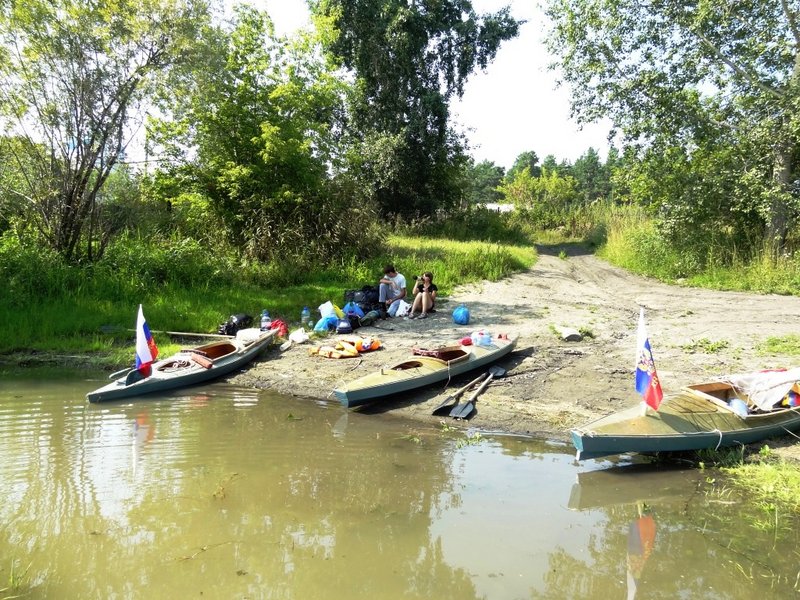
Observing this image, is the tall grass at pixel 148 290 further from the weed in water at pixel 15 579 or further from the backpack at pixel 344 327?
the weed in water at pixel 15 579

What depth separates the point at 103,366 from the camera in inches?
390

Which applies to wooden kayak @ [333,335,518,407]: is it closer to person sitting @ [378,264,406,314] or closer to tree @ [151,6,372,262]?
person sitting @ [378,264,406,314]

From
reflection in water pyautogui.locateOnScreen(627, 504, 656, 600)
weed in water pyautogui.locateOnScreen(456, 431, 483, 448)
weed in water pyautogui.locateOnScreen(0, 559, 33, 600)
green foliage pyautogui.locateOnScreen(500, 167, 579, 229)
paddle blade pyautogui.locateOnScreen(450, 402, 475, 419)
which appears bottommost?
reflection in water pyautogui.locateOnScreen(627, 504, 656, 600)

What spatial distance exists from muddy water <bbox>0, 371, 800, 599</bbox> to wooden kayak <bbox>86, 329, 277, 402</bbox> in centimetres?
107

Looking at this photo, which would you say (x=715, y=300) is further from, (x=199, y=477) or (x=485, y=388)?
(x=199, y=477)

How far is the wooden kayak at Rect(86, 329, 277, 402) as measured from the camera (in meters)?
8.25

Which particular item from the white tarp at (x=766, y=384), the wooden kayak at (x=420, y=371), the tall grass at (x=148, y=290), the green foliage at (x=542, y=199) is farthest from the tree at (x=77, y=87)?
the green foliage at (x=542, y=199)

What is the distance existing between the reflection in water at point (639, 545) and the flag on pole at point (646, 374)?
1.23 metres

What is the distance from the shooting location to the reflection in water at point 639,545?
4.13m

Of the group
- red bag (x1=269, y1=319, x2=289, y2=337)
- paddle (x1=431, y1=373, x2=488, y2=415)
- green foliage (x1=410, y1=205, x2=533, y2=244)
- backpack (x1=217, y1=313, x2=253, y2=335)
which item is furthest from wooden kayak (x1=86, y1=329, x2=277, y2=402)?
green foliage (x1=410, y1=205, x2=533, y2=244)

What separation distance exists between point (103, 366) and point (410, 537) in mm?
7508

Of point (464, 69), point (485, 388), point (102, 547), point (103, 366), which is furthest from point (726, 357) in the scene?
point (464, 69)

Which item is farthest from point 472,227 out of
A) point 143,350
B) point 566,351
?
point 143,350

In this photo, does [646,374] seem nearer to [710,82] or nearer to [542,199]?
[710,82]
